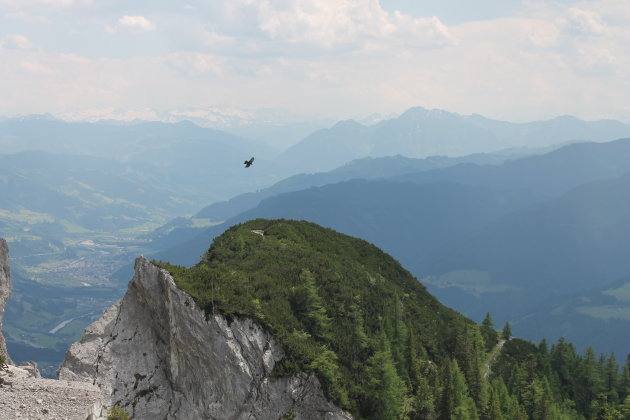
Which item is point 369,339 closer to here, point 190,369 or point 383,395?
point 383,395

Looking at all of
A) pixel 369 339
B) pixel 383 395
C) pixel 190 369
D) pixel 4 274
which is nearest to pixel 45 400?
pixel 190 369

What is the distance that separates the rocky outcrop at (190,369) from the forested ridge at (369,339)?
4.19ft

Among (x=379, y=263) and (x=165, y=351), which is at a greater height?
(x=379, y=263)

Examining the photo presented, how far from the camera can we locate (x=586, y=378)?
3462 inches

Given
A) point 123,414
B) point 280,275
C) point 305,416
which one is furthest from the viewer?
point 280,275

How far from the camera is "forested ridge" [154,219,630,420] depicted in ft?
144

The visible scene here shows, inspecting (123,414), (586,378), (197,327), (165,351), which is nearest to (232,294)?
(197,327)

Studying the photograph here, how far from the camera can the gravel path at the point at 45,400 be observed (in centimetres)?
2533

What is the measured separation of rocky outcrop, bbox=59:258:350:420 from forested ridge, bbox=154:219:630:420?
1276 mm

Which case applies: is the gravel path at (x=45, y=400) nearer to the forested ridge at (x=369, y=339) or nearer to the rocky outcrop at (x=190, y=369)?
the rocky outcrop at (x=190, y=369)

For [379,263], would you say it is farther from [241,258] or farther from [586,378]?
[586,378]

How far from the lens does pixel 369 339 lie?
168 feet

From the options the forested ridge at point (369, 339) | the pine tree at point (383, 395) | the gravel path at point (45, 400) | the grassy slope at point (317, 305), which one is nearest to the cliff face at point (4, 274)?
the forested ridge at point (369, 339)

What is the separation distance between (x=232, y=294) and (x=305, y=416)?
44.4 feet
